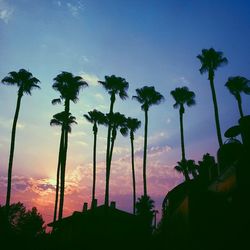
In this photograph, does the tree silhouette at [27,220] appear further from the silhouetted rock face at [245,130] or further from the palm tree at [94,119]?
the silhouetted rock face at [245,130]

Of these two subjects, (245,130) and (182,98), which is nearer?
(245,130)

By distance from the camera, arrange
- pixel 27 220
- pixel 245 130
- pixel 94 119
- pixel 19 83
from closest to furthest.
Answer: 1. pixel 245 130
2. pixel 19 83
3. pixel 94 119
4. pixel 27 220

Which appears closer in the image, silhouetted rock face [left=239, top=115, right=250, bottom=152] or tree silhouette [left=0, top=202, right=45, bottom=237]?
silhouetted rock face [left=239, top=115, right=250, bottom=152]

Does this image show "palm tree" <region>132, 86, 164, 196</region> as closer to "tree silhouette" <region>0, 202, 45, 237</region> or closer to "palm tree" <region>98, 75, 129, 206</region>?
"palm tree" <region>98, 75, 129, 206</region>

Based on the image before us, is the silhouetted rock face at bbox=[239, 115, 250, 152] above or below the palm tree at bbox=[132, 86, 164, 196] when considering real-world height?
below

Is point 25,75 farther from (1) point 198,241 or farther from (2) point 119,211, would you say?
(1) point 198,241

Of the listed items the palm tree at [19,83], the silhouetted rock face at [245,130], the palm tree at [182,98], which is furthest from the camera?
the palm tree at [182,98]

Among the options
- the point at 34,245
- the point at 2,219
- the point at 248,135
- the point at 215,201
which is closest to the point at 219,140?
the point at 248,135

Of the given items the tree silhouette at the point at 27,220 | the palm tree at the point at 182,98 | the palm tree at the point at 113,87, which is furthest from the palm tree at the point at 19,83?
the tree silhouette at the point at 27,220

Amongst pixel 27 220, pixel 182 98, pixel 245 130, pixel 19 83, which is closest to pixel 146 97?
pixel 182 98

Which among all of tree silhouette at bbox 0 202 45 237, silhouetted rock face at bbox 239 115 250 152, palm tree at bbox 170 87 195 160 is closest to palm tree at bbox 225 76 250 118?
palm tree at bbox 170 87 195 160

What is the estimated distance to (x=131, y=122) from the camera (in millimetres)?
45938

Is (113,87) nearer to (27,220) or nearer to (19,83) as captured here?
(19,83)

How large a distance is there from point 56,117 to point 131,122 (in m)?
13.0
